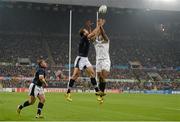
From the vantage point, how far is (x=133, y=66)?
230 ft

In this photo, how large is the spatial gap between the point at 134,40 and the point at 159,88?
11193 mm

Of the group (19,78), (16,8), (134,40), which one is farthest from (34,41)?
(134,40)

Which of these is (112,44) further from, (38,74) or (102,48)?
(102,48)

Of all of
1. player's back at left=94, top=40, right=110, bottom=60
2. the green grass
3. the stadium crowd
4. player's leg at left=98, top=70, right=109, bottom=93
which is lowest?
the green grass

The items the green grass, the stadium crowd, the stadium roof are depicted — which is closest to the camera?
the green grass

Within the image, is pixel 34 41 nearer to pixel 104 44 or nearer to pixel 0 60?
pixel 0 60

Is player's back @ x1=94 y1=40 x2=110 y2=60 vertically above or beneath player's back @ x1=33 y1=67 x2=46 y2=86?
above

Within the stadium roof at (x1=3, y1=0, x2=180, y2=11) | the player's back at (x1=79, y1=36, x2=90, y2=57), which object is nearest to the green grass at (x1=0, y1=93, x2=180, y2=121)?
the player's back at (x1=79, y1=36, x2=90, y2=57)

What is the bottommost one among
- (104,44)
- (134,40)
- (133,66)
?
(104,44)

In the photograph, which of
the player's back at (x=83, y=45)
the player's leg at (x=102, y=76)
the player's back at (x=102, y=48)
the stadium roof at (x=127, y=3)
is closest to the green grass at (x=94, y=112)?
the player's leg at (x=102, y=76)

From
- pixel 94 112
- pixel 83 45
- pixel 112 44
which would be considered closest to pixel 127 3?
pixel 112 44

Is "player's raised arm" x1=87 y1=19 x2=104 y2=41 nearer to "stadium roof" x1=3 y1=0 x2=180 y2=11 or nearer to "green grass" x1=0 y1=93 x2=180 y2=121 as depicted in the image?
"green grass" x1=0 y1=93 x2=180 y2=121

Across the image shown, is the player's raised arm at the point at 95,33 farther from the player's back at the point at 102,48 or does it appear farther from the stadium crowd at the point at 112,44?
the stadium crowd at the point at 112,44

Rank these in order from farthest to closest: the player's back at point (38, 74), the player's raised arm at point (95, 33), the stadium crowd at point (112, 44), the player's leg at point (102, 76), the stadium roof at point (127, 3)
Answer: the stadium crowd at point (112, 44) < the stadium roof at point (127, 3) < the player's back at point (38, 74) < the player's leg at point (102, 76) < the player's raised arm at point (95, 33)
